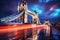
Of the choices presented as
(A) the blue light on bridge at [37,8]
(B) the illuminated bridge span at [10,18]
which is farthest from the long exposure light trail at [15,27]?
(A) the blue light on bridge at [37,8]

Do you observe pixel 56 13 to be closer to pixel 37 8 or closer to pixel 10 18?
pixel 37 8

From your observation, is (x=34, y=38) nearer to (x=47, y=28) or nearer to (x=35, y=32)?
(x=35, y=32)

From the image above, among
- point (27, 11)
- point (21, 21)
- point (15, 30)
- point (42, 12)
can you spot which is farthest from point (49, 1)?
point (15, 30)

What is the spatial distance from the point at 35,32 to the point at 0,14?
2.23 ft

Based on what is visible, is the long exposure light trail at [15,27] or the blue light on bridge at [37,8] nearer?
the long exposure light trail at [15,27]

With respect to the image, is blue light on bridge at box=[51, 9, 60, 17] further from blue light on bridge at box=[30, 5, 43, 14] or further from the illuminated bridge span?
the illuminated bridge span

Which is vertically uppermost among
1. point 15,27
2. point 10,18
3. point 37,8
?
point 37,8

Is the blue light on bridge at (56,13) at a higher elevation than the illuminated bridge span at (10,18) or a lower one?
higher

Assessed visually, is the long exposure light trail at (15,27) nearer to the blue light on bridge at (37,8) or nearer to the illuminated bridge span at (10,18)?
the illuminated bridge span at (10,18)

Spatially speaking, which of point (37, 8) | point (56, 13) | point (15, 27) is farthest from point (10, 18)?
point (56, 13)

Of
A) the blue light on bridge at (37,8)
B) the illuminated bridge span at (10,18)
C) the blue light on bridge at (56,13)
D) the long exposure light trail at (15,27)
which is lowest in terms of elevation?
the long exposure light trail at (15,27)

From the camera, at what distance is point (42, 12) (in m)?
2.71

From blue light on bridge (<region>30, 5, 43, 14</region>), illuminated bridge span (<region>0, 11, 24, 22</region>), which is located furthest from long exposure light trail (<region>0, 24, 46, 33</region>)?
blue light on bridge (<region>30, 5, 43, 14</region>)

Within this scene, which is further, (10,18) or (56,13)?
(56,13)
